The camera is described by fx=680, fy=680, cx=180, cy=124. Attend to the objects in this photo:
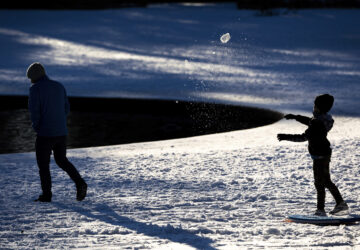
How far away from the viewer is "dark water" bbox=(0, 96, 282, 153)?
11.3m

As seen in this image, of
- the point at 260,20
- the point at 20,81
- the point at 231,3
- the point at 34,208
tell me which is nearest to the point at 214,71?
the point at 20,81

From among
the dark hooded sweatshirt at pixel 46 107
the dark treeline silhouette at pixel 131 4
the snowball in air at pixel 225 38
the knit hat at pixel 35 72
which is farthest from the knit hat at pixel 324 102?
the dark treeline silhouette at pixel 131 4

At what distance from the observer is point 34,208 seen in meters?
6.25

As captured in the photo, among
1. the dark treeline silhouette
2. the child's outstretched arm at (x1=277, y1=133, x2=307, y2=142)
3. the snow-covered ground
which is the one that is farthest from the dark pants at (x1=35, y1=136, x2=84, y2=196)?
the dark treeline silhouette

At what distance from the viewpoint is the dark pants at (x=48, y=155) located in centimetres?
632

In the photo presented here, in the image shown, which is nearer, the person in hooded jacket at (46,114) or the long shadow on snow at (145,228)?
the long shadow on snow at (145,228)

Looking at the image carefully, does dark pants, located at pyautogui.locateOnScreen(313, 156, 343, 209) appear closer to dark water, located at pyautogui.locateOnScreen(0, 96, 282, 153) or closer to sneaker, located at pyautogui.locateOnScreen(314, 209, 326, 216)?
sneaker, located at pyautogui.locateOnScreen(314, 209, 326, 216)

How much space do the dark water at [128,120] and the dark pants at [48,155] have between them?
3997 mm

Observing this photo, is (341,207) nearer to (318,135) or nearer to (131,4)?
(318,135)

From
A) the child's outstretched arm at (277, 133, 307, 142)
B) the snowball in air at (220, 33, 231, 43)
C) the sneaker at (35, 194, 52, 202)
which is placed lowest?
the sneaker at (35, 194, 52, 202)

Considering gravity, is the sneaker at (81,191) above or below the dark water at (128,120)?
below

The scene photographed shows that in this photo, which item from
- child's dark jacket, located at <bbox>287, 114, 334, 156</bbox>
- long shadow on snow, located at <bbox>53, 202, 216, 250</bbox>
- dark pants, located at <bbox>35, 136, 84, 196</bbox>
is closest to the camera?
long shadow on snow, located at <bbox>53, 202, 216, 250</bbox>

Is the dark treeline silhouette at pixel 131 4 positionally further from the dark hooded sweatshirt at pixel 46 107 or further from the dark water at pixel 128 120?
the dark hooded sweatshirt at pixel 46 107

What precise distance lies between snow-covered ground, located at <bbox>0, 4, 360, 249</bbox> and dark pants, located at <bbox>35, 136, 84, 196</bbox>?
0.22 meters
